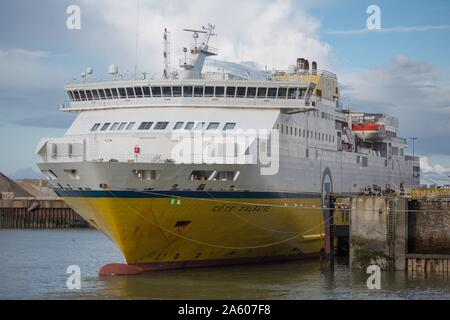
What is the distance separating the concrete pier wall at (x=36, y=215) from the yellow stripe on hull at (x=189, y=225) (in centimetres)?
4506

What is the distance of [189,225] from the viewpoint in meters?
31.3

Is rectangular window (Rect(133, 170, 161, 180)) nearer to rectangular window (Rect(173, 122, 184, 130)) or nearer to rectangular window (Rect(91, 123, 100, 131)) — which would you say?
rectangular window (Rect(173, 122, 184, 130))

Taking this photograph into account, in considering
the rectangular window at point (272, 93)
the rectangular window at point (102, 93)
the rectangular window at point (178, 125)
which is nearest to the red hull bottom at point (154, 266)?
the rectangular window at point (178, 125)

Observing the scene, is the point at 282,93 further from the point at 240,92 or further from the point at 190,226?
the point at 190,226

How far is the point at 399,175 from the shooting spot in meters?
50.0

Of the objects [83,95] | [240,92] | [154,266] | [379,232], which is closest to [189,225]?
[154,266]

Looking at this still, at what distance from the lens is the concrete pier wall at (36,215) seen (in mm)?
77500

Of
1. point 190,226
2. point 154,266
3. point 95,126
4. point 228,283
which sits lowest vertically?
point 228,283

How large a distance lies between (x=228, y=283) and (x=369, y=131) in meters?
17.3

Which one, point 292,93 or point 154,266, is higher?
point 292,93

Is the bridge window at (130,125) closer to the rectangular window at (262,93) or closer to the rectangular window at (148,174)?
the rectangular window at (148,174)

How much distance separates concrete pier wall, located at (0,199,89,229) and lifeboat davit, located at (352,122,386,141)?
38882mm

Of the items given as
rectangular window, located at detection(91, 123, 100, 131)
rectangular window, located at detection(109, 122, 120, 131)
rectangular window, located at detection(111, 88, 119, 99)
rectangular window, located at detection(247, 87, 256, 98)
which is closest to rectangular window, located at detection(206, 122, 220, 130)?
rectangular window, located at detection(247, 87, 256, 98)
